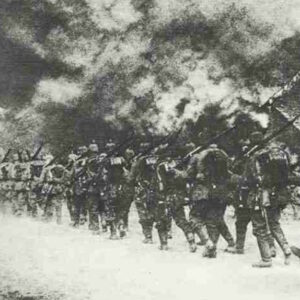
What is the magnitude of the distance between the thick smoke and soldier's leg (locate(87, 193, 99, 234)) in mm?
1297

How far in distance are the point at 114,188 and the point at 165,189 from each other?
3.46 feet

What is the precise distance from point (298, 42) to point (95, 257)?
2.98 meters

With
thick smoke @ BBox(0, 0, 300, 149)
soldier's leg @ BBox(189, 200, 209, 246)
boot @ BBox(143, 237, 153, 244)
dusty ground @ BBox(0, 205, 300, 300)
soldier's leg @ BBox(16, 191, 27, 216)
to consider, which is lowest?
dusty ground @ BBox(0, 205, 300, 300)

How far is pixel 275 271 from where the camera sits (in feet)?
18.0

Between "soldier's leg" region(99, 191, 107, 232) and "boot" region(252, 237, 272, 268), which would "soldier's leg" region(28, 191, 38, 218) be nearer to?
"soldier's leg" region(99, 191, 107, 232)

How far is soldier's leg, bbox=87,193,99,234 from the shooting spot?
25.2 feet

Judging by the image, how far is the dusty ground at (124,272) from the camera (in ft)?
17.0

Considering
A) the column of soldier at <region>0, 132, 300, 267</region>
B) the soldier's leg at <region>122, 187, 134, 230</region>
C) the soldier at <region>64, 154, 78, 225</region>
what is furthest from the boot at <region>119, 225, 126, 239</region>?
the soldier at <region>64, 154, 78, 225</region>

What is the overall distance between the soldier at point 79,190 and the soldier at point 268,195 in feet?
9.41

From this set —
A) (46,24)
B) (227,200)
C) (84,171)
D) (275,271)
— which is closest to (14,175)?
(84,171)

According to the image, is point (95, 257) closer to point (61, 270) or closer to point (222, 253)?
point (61, 270)

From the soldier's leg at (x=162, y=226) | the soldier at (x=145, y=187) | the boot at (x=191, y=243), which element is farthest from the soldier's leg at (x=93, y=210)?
the boot at (x=191, y=243)

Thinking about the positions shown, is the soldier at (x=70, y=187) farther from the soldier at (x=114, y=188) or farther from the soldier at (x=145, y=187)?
the soldier at (x=145, y=187)

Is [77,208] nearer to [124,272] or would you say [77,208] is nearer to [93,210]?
[93,210]
